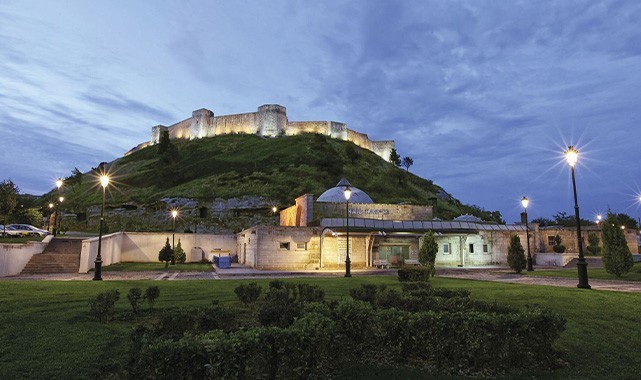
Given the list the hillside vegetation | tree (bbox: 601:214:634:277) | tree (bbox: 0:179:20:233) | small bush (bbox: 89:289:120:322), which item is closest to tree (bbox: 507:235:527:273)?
tree (bbox: 601:214:634:277)

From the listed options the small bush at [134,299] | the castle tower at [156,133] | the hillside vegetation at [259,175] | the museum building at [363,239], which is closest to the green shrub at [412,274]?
the museum building at [363,239]

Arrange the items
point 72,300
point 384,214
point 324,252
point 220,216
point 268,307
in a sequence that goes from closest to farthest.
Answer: point 268,307 → point 72,300 → point 324,252 → point 384,214 → point 220,216

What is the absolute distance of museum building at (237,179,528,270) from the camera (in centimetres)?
3447

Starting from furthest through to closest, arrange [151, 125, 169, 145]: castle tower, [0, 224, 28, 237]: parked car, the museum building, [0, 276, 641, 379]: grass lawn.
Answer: [151, 125, 169, 145]: castle tower, [0, 224, 28, 237]: parked car, the museum building, [0, 276, 641, 379]: grass lawn

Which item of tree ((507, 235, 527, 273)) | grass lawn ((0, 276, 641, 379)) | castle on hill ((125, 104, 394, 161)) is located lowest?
grass lawn ((0, 276, 641, 379))

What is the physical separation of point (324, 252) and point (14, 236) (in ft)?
109

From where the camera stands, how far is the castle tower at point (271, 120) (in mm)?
134500

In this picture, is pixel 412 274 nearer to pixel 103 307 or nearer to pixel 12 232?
pixel 103 307

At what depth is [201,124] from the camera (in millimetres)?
141000

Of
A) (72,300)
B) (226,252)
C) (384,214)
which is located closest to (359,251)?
(384,214)

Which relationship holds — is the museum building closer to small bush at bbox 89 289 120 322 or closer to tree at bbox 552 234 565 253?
tree at bbox 552 234 565 253

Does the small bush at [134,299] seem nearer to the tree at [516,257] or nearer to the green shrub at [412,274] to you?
the green shrub at [412,274]

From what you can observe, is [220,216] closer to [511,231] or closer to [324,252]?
[324,252]

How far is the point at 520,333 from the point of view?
7270mm
